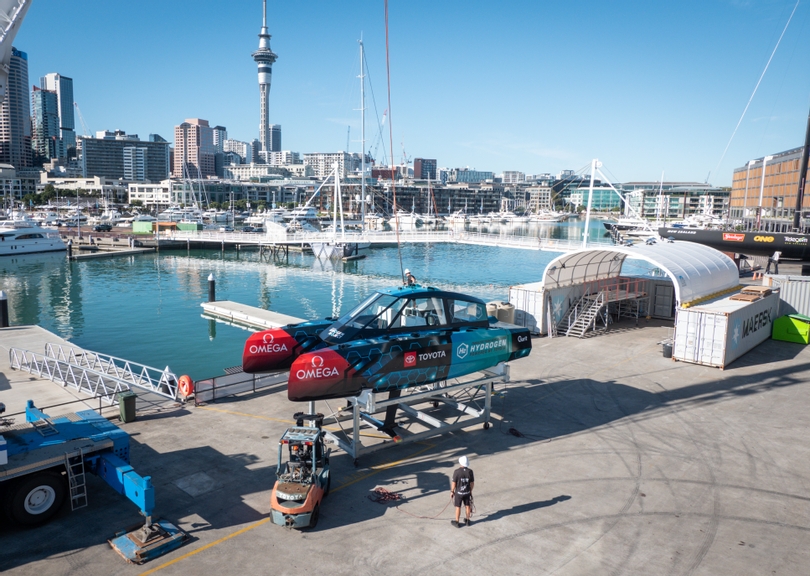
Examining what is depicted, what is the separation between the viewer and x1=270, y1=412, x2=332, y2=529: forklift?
413 inches

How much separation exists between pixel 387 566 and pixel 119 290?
52281mm

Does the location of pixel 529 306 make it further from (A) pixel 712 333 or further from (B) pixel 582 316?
(A) pixel 712 333

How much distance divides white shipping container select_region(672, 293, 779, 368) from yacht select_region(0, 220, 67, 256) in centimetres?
8504

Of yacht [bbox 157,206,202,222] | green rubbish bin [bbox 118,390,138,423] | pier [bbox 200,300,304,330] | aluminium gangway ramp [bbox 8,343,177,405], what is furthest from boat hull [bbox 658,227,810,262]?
yacht [bbox 157,206,202,222]

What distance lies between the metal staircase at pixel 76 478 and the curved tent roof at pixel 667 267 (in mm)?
21464

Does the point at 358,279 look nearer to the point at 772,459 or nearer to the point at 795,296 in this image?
the point at 795,296

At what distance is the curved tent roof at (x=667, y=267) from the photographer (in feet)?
83.7

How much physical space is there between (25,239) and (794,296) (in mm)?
88870

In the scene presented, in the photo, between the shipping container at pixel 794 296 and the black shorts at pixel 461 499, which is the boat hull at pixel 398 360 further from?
the shipping container at pixel 794 296

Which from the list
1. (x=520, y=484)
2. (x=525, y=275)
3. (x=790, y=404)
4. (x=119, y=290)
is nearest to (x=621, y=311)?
(x=790, y=404)

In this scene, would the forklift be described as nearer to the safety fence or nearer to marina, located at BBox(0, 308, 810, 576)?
marina, located at BBox(0, 308, 810, 576)

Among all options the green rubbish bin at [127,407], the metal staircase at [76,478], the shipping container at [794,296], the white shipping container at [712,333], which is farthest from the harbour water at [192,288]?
the shipping container at [794,296]

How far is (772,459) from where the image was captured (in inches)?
570

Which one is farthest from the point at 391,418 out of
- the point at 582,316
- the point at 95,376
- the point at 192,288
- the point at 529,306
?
the point at 192,288
